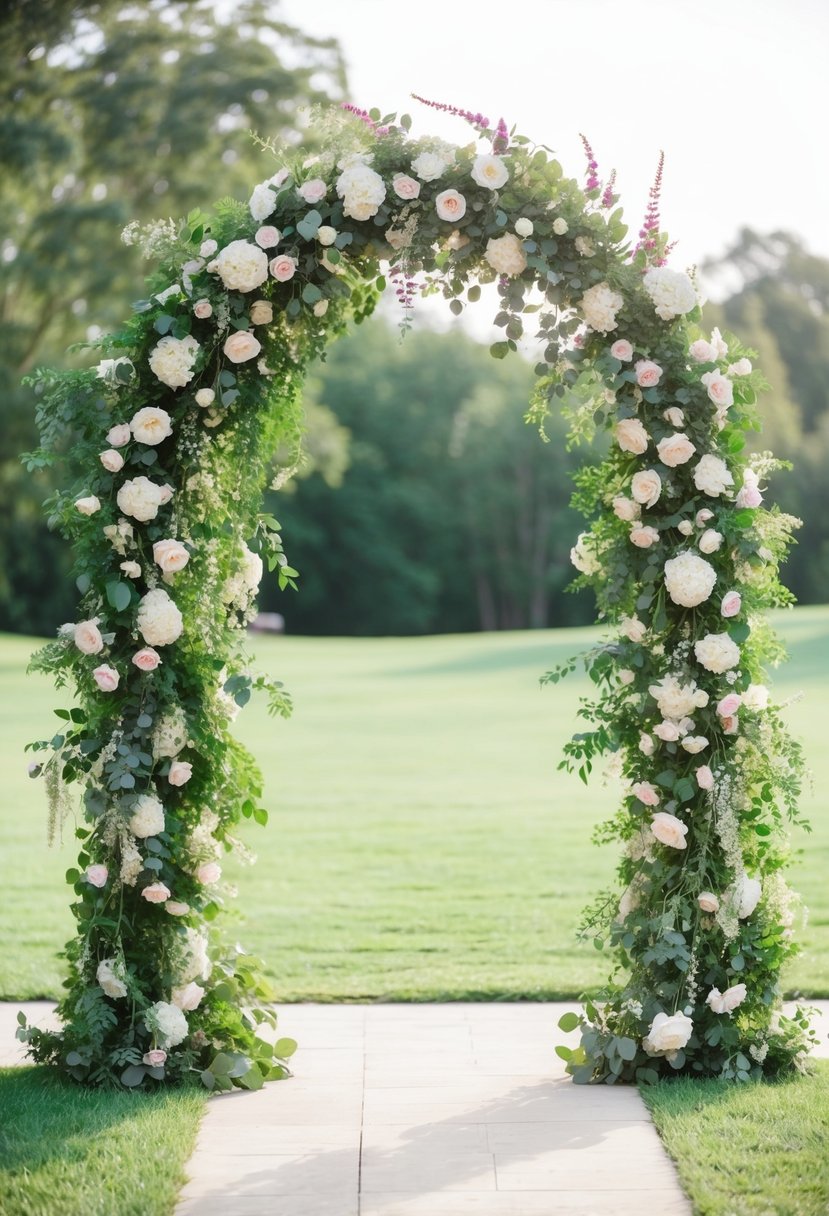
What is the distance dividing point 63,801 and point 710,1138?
2.32 meters

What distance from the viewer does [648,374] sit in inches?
172

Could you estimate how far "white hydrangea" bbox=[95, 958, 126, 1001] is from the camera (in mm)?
4391

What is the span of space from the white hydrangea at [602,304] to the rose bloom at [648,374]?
0.55 feet

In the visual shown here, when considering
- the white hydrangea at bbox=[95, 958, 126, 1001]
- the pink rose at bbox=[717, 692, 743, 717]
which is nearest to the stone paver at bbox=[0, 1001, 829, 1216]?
the white hydrangea at bbox=[95, 958, 126, 1001]

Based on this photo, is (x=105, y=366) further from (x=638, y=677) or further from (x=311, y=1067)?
(x=311, y=1067)

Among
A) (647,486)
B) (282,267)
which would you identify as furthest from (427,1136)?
(282,267)

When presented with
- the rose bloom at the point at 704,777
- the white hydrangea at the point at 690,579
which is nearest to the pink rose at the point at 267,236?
the white hydrangea at the point at 690,579

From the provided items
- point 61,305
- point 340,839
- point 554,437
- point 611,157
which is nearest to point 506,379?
point 554,437

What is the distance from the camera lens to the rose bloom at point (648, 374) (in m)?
4.38

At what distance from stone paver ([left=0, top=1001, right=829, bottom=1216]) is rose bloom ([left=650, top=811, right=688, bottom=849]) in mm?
855

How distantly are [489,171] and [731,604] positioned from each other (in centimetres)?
164

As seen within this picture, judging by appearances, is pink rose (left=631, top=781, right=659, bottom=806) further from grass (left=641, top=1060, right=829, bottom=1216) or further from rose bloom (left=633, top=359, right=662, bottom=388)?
rose bloom (left=633, top=359, right=662, bottom=388)

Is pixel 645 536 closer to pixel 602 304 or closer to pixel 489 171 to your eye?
pixel 602 304

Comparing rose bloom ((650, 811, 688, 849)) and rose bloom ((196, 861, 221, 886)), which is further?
rose bloom ((196, 861, 221, 886))
